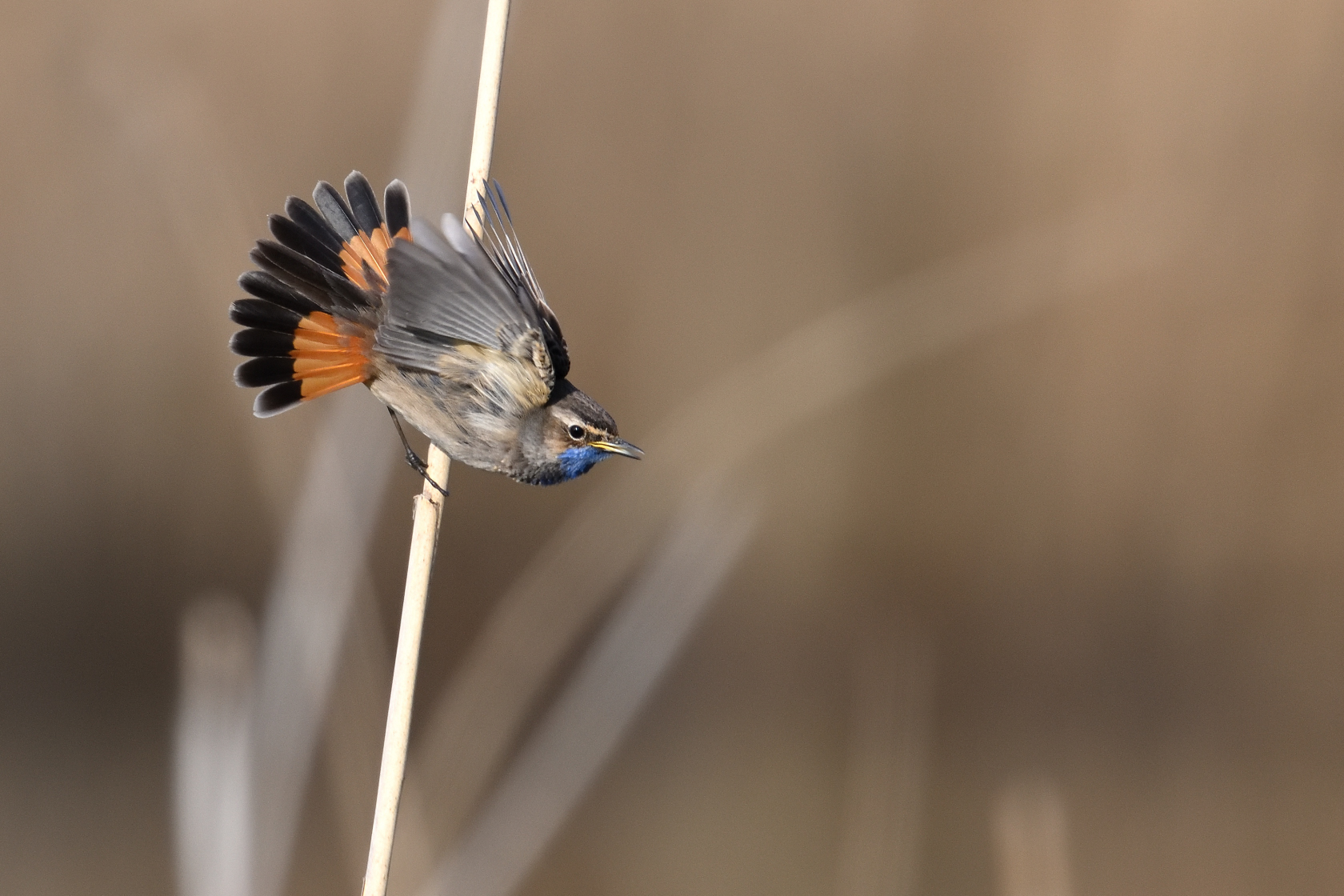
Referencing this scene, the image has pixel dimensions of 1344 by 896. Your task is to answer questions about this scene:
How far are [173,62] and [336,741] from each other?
2.54 m

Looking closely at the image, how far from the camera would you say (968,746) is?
4.77m

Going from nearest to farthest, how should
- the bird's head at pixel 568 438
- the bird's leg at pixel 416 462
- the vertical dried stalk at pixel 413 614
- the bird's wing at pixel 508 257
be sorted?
the vertical dried stalk at pixel 413 614 → the bird's wing at pixel 508 257 → the bird's leg at pixel 416 462 → the bird's head at pixel 568 438

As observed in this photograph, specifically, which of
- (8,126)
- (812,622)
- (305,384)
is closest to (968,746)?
(812,622)

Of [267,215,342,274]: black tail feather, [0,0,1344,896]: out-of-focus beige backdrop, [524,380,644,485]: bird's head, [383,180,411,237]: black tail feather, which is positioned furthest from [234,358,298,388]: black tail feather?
[0,0,1344,896]: out-of-focus beige backdrop

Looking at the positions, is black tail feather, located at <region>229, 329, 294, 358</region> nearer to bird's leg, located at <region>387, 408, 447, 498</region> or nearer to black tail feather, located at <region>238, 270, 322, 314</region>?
black tail feather, located at <region>238, 270, 322, 314</region>

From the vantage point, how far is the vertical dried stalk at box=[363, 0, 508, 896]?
1.73 m

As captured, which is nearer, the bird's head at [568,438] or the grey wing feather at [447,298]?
the grey wing feather at [447,298]

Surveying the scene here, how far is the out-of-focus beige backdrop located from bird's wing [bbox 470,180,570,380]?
6.19 feet

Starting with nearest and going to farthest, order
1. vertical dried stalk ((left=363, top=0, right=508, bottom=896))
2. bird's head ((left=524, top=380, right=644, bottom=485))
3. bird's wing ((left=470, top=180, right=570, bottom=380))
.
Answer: vertical dried stalk ((left=363, top=0, right=508, bottom=896)), bird's wing ((left=470, top=180, right=570, bottom=380)), bird's head ((left=524, top=380, right=644, bottom=485))

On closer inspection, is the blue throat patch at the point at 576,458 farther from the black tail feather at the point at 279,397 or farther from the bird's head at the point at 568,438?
the black tail feather at the point at 279,397

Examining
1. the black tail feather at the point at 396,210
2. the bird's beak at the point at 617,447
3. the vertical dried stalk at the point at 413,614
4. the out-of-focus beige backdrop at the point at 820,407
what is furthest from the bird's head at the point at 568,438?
the out-of-focus beige backdrop at the point at 820,407

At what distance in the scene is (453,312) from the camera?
193cm

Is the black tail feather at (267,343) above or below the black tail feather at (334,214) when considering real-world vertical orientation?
below

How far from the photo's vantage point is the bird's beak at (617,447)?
7.43 feet
